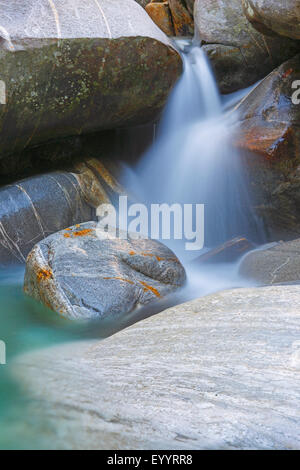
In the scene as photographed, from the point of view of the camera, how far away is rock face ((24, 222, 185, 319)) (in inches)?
162

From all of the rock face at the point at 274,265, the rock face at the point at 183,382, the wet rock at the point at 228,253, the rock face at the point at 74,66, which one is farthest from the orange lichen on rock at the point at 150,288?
the rock face at the point at 74,66

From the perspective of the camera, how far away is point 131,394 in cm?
210

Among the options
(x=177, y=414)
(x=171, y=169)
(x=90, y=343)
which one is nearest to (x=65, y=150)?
(x=171, y=169)

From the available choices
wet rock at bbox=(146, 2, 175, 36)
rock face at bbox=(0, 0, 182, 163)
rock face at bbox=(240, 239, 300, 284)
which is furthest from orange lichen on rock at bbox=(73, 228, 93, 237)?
wet rock at bbox=(146, 2, 175, 36)

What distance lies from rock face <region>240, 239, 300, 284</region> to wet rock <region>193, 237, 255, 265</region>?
12.4 inches

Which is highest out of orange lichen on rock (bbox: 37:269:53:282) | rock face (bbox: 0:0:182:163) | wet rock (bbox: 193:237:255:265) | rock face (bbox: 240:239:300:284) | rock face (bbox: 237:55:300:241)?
rock face (bbox: 0:0:182:163)

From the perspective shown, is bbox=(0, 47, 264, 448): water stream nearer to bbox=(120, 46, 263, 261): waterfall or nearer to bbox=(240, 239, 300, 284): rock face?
bbox=(120, 46, 263, 261): waterfall

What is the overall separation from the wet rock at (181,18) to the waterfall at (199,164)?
10.9 ft

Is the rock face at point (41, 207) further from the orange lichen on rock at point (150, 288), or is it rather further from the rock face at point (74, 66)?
the orange lichen on rock at point (150, 288)

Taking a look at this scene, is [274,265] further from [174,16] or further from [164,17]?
[164,17]

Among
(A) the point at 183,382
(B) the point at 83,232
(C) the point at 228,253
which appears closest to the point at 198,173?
(C) the point at 228,253

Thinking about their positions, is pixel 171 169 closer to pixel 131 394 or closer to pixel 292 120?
pixel 292 120

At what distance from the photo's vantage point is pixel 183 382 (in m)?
2.18

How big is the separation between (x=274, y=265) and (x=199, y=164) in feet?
9.21
